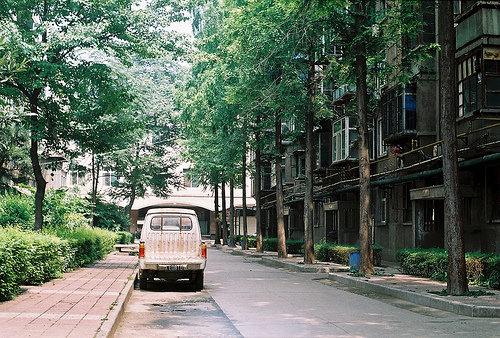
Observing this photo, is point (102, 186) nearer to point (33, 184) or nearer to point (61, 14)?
point (33, 184)

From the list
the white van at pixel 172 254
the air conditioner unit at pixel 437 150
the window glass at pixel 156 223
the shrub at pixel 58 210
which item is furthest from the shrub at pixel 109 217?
the white van at pixel 172 254

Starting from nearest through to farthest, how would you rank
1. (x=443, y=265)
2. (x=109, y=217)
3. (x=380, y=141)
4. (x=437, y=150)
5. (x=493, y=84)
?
1. (x=443, y=265)
2. (x=493, y=84)
3. (x=437, y=150)
4. (x=380, y=141)
5. (x=109, y=217)

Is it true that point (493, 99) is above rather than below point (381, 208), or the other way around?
above

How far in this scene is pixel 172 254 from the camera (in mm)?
17156

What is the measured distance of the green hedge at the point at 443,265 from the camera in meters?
16.0

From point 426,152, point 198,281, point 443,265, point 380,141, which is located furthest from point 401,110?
point 198,281

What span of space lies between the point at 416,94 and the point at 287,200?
80.3ft

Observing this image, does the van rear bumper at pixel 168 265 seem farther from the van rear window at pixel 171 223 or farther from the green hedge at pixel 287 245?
the green hedge at pixel 287 245

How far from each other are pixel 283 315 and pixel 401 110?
53.4ft

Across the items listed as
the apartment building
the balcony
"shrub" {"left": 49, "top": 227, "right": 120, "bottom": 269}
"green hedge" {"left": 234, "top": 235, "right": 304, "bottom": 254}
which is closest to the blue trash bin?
the apartment building

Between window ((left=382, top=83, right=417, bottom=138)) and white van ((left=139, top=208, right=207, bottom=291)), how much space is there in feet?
38.8

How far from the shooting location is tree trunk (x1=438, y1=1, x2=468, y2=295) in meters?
14.7

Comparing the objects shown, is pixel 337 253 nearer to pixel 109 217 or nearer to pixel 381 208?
pixel 381 208

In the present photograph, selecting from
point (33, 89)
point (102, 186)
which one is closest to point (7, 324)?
point (33, 89)
